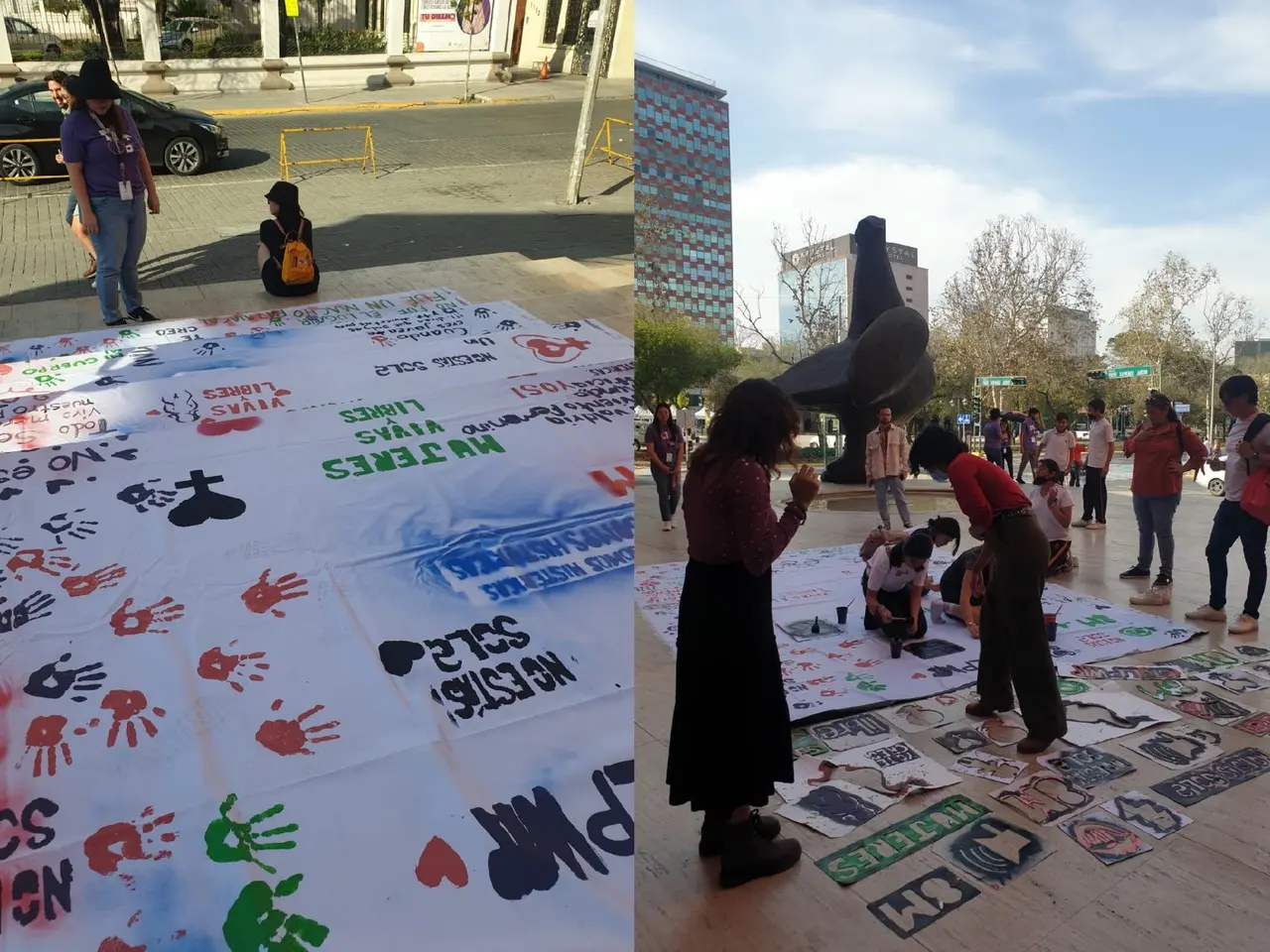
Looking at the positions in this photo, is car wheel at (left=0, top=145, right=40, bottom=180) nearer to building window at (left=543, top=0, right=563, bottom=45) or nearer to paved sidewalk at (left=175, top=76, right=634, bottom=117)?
paved sidewalk at (left=175, top=76, right=634, bottom=117)

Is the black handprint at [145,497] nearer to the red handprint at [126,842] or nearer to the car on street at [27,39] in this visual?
the red handprint at [126,842]

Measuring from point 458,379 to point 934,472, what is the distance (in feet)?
7.22

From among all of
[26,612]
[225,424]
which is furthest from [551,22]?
[26,612]

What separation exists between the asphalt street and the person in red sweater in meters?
3.95

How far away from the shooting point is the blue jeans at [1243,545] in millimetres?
3158

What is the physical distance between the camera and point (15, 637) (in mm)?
2094

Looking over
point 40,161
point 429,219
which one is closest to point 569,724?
point 40,161

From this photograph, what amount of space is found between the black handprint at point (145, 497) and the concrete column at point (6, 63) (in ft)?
8.09

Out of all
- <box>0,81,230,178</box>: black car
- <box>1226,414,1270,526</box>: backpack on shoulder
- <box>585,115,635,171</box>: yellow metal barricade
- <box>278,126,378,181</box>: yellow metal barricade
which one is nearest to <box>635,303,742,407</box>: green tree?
<box>585,115,635,171</box>: yellow metal barricade

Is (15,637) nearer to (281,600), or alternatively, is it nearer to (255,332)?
(281,600)

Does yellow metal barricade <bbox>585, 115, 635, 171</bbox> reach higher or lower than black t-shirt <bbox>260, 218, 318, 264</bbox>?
higher

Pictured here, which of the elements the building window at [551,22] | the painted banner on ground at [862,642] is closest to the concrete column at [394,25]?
the building window at [551,22]

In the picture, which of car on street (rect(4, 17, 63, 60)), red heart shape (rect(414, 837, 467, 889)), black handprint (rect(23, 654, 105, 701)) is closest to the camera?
red heart shape (rect(414, 837, 467, 889))

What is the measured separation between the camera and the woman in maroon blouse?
5.17 feet
